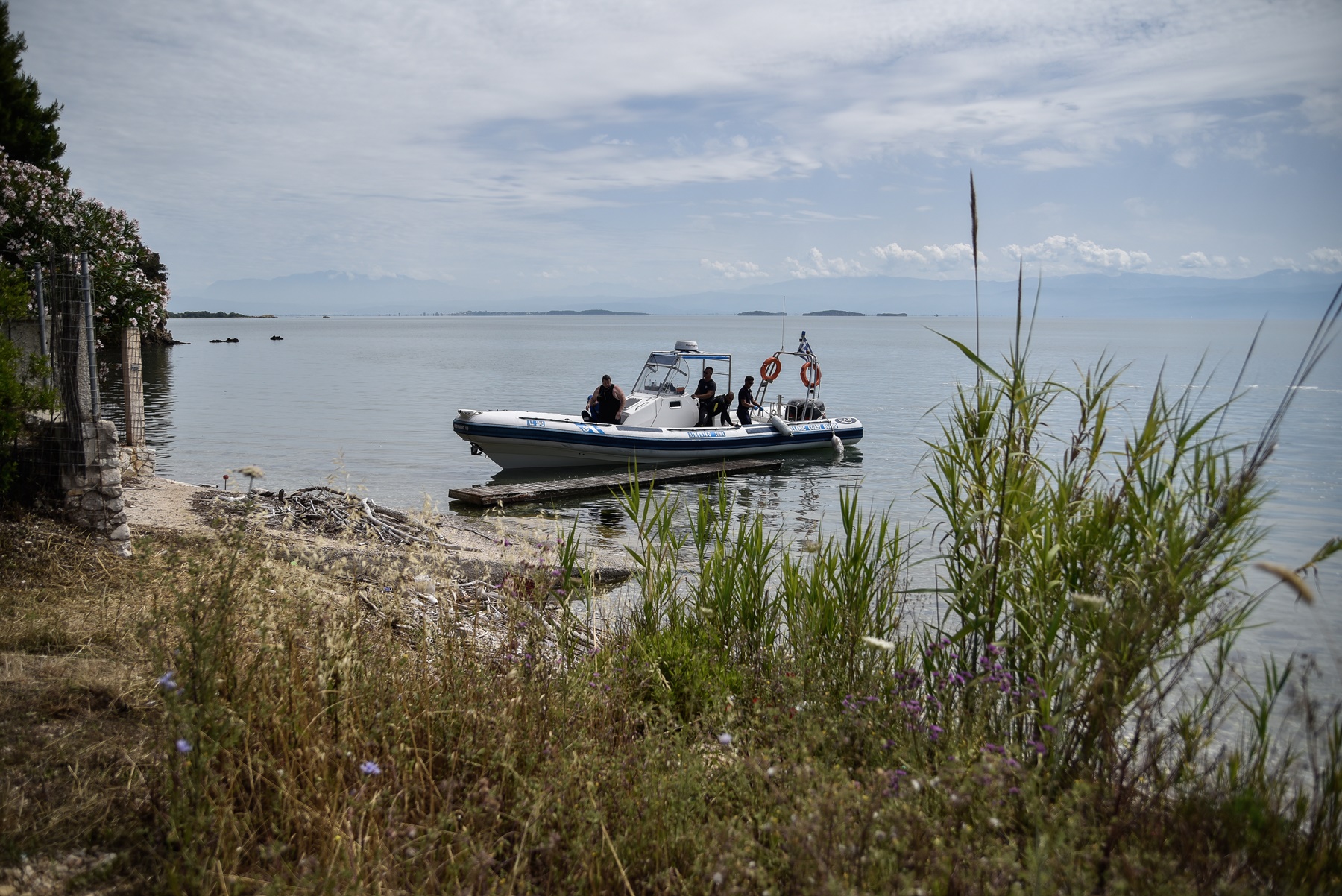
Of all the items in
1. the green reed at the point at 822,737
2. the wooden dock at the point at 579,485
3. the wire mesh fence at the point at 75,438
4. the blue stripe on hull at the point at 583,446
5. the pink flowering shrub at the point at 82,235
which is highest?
the pink flowering shrub at the point at 82,235

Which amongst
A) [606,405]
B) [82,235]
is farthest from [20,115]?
[606,405]

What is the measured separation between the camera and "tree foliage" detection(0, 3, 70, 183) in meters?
23.9

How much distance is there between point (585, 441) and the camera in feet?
51.7

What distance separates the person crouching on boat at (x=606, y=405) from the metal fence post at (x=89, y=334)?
34.1ft

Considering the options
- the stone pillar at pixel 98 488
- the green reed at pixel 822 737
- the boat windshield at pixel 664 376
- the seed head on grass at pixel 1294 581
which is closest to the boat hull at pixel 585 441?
the boat windshield at pixel 664 376

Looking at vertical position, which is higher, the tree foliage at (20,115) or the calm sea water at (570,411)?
the tree foliage at (20,115)

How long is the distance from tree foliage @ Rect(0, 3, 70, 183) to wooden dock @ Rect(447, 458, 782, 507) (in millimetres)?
18456

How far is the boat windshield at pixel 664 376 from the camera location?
17469 mm

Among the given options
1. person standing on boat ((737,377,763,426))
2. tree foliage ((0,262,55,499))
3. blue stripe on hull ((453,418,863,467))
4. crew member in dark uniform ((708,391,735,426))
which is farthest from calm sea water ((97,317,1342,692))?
tree foliage ((0,262,55,499))

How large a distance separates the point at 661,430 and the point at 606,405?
3.73ft

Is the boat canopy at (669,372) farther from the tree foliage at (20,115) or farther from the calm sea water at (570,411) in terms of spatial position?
the tree foliage at (20,115)

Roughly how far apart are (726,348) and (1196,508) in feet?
288

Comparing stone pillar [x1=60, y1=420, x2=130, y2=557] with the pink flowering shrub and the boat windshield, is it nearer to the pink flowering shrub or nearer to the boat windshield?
the pink flowering shrub

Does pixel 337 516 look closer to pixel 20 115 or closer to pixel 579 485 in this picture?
pixel 579 485
